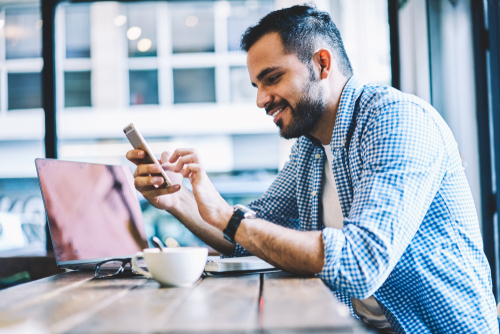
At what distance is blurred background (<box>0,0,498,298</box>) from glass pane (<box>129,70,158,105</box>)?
0.5 inches

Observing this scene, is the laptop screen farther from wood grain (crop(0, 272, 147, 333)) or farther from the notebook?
the notebook

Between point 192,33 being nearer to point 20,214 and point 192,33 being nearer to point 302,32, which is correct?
point 20,214

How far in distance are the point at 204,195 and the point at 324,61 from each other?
653mm

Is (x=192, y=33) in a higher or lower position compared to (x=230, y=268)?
higher

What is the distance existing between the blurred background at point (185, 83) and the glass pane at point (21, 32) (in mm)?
11

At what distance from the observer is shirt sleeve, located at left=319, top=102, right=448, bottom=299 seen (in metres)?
0.80

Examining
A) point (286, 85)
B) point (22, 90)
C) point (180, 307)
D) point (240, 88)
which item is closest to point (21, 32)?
point (22, 90)

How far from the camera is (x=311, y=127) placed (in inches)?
A: 52.4

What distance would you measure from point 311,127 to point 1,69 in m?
3.36

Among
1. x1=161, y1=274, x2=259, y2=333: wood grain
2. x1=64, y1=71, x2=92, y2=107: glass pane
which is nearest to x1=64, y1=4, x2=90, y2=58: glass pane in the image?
x1=64, y1=71, x2=92, y2=107: glass pane

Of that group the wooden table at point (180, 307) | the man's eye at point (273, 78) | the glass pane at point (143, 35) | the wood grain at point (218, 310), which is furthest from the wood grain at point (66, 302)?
the glass pane at point (143, 35)

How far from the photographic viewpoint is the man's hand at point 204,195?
3.08ft

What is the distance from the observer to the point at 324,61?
1.31m

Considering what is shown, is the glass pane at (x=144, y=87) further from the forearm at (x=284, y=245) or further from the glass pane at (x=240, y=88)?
the forearm at (x=284, y=245)
